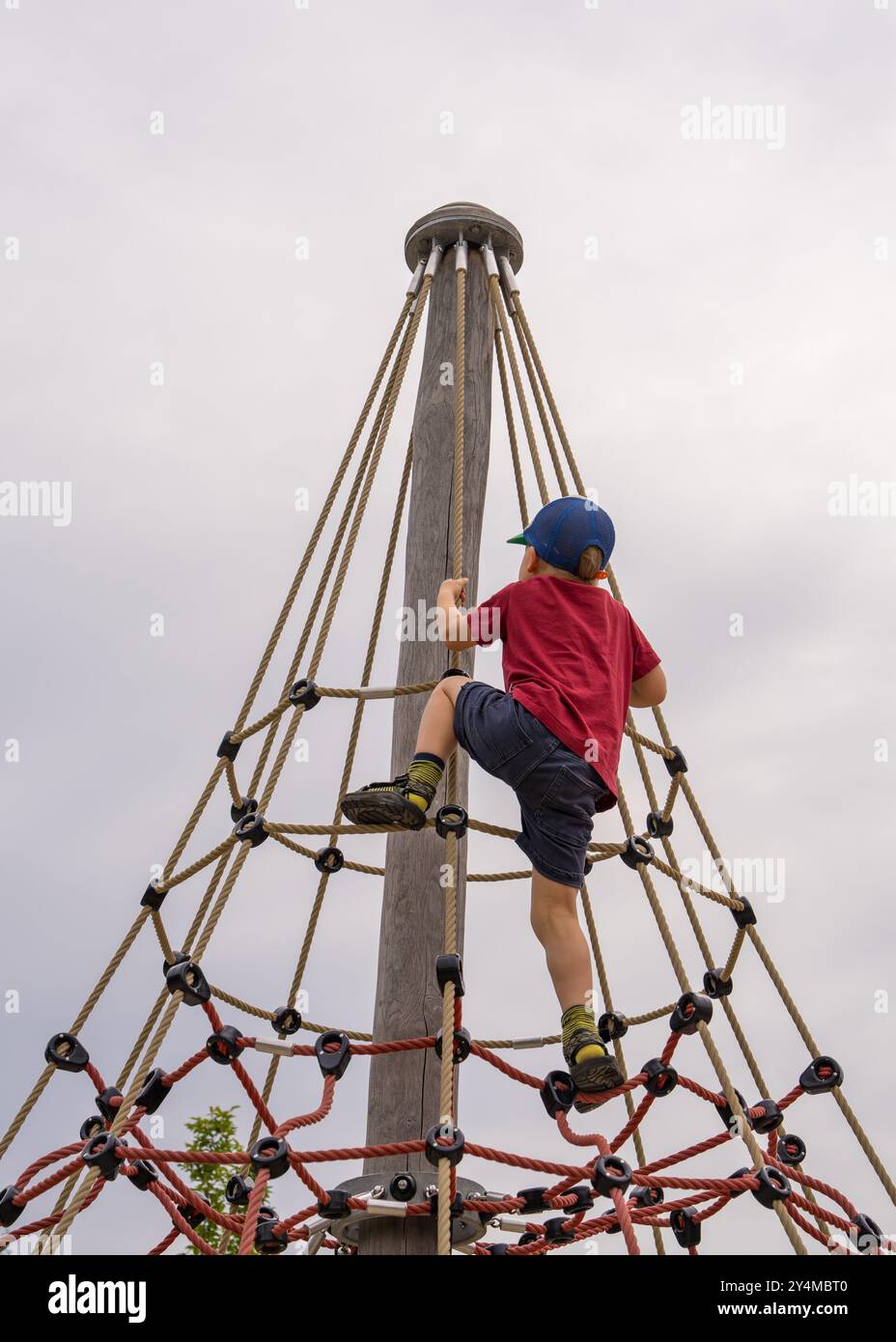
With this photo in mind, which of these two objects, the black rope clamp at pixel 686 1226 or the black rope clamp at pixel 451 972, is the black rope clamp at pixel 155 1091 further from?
the black rope clamp at pixel 686 1226

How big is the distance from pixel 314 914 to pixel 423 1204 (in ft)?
4.78

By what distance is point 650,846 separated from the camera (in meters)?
3.68

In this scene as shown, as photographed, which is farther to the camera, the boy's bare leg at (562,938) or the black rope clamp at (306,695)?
the black rope clamp at (306,695)

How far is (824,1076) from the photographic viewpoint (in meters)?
3.40

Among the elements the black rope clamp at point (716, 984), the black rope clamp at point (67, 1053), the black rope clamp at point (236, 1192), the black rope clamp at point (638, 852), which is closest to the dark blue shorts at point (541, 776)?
the black rope clamp at point (638, 852)

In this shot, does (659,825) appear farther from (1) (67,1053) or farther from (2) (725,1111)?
(1) (67,1053)

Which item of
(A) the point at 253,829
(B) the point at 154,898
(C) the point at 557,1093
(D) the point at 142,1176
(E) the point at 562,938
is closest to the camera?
(C) the point at 557,1093

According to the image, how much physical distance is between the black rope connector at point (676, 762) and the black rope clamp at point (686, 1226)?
126 centimetres

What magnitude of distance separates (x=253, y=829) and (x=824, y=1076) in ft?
5.33

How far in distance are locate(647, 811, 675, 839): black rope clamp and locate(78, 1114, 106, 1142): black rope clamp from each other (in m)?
1.81

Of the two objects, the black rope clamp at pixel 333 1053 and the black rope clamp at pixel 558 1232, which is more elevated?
the black rope clamp at pixel 333 1053

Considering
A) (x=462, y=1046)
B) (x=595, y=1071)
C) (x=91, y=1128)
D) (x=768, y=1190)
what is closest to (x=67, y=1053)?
(x=91, y=1128)

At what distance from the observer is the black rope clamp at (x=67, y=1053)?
11.3ft

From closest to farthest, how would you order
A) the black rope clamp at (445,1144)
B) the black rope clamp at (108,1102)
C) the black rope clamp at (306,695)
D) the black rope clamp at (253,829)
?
1. the black rope clamp at (445,1144)
2. the black rope clamp at (108,1102)
3. the black rope clamp at (253,829)
4. the black rope clamp at (306,695)
